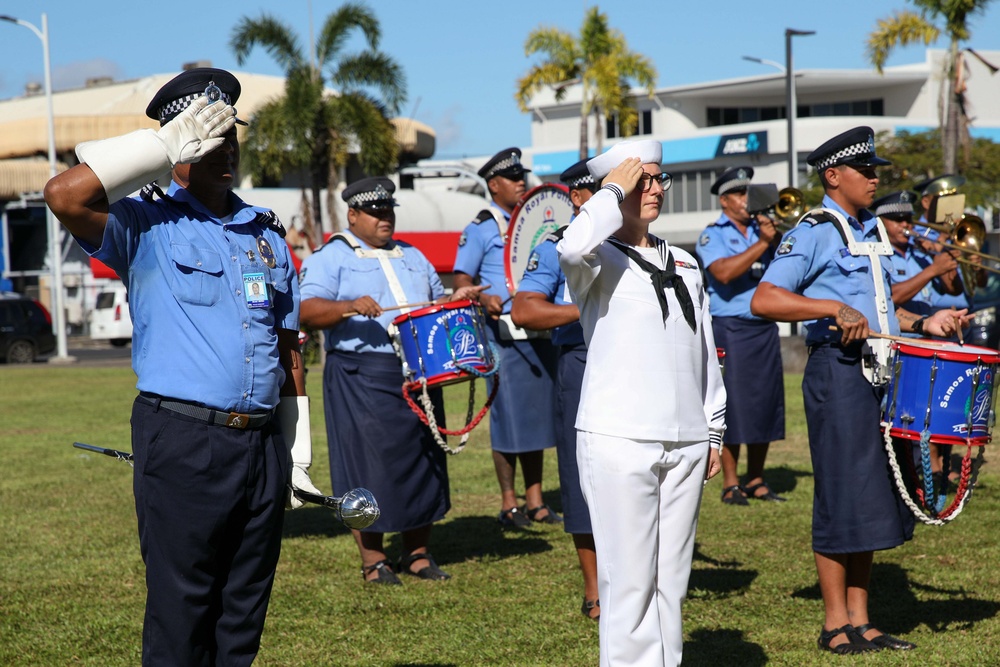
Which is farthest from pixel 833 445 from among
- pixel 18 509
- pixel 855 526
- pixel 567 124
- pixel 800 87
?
pixel 567 124

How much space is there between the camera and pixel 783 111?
63375mm

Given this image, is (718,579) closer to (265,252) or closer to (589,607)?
(589,607)

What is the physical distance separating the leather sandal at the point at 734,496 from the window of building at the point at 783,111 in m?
56.2

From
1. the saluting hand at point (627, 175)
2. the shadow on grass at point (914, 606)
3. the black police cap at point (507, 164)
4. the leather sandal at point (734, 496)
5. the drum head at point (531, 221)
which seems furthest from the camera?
the leather sandal at point (734, 496)

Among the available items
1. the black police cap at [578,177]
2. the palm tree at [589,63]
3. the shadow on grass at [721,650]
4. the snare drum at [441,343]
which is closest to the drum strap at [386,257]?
the snare drum at [441,343]

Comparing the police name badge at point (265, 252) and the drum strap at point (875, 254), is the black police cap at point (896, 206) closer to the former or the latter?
the drum strap at point (875, 254)

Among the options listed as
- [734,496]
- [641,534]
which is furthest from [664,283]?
[734,496]

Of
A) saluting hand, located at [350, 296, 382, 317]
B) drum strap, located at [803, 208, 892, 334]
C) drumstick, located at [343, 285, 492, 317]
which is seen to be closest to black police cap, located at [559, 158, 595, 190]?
drumstick, located at [343, 285, 492, 317]

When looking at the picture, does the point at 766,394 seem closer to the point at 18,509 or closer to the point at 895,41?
the point at 18,509

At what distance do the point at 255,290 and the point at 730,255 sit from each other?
5.79 meters

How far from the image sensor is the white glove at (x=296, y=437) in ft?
14.0

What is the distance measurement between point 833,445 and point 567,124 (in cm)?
6370

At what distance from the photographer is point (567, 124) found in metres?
67.9

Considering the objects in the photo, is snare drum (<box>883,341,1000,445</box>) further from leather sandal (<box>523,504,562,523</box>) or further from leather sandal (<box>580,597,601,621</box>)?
leather sandal (<box>523,504,562,523</box>)
